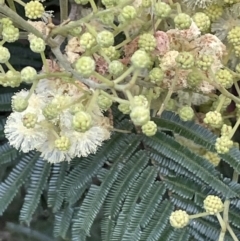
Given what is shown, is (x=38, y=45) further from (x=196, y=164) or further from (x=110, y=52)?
(x=196, y=164)

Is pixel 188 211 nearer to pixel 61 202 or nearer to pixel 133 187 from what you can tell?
pixel 133 187

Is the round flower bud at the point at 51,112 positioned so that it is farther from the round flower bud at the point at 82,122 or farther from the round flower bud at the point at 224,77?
the round flower bud at the point at 224,77

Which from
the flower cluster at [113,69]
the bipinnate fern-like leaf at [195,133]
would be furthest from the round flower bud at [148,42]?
the bipinnate fern-like leaf at [195,133]

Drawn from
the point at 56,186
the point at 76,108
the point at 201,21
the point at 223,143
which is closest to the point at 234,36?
the point at 201,21

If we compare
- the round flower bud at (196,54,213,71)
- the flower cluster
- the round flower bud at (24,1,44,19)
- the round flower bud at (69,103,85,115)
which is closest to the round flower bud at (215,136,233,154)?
the flower cluster

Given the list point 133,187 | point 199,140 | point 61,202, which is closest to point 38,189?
point 61,202
